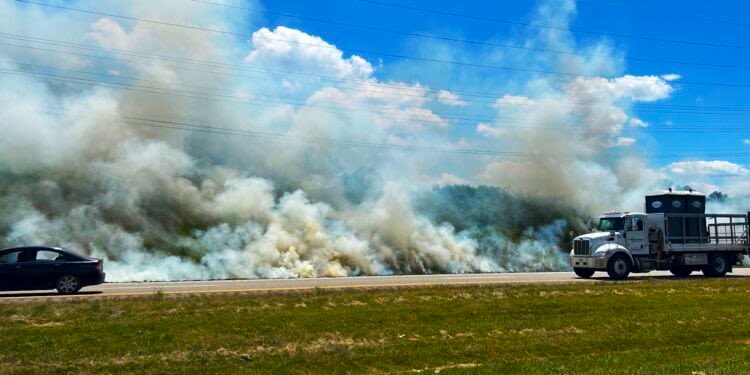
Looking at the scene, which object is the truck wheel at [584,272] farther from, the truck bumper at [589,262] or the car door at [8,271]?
the car door at [8,271]

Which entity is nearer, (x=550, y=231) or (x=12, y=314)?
(x=12, y=314)

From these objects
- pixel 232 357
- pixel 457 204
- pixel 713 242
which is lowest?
pixel 232 357

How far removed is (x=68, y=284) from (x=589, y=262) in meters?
22.0

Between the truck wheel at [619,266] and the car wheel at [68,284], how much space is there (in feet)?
73.1

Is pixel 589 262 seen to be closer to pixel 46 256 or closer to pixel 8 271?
pixel 46 256

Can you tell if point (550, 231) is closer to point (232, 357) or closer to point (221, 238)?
point (221, 238)

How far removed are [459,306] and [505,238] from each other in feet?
164

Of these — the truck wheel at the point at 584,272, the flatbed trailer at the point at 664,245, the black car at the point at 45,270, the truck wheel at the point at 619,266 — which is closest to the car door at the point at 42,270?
the black car at the point at 45,270

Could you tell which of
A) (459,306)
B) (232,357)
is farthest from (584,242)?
(232,357)

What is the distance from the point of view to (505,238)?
66.0 metres

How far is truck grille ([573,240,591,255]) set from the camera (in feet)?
99.2

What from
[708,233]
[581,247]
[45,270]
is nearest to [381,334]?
[45,270]

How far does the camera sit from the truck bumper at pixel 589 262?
29641 mm

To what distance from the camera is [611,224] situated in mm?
31016
